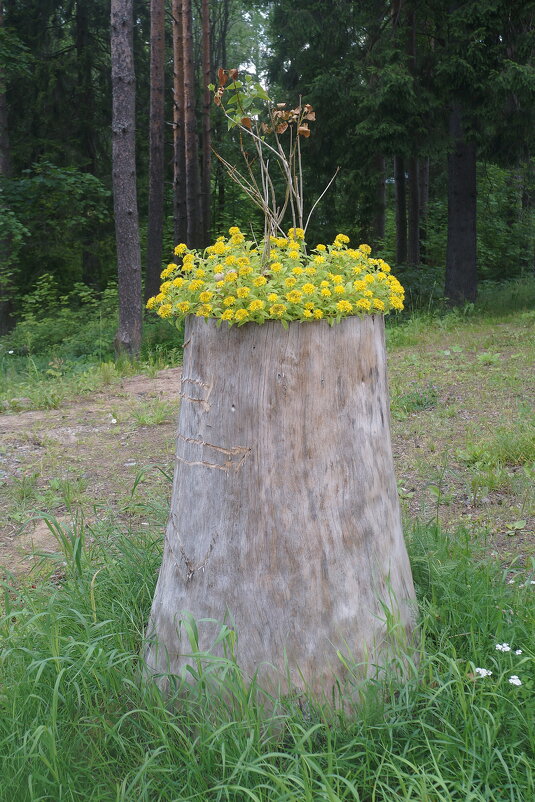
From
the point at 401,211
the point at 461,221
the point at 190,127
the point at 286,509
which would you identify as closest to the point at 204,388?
the point at 286,509

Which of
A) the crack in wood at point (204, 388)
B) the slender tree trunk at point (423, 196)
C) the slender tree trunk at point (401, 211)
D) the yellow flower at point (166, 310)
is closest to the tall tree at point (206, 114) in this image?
the slender tree trunk at point (401, 211)

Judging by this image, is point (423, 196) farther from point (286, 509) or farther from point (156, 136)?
point (286, 509)

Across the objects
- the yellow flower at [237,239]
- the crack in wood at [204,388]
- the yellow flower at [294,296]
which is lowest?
the crack in wood at [204,388]

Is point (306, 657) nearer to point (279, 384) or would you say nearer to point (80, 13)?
point (279, 384)

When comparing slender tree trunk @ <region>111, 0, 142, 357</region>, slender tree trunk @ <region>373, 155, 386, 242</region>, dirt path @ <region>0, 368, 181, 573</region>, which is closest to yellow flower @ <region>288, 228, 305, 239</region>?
dirt path @ <region>0, 368, 181, 573</region>

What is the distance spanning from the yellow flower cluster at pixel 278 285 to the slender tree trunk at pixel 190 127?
13.9 metres

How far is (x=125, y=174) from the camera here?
10016mm

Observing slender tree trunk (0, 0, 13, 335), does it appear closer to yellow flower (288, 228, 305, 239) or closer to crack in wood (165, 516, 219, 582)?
yellow flower (288, 228, 305, 239)

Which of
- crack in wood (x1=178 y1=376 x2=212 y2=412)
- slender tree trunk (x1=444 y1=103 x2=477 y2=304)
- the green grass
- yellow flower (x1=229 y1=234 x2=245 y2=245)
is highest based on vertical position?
slender tree trunk (x1=444 y1=103 x2=477 y2=304)

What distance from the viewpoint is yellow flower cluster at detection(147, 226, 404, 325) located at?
221 centimetres

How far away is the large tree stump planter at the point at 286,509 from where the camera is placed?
2.22 m

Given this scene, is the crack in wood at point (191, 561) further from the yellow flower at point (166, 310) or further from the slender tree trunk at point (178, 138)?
the slender tree trunk at point (178, 138)

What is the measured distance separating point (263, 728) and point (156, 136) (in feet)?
43.9

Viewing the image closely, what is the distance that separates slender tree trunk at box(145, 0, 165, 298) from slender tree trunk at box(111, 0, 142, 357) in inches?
152
